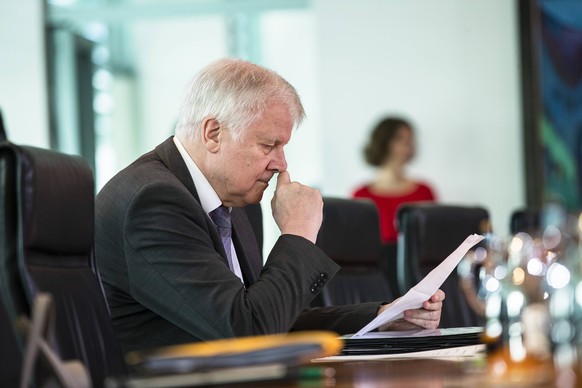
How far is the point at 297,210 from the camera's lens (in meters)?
2.61

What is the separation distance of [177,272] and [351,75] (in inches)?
198

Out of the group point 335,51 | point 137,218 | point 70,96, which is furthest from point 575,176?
point 137,218

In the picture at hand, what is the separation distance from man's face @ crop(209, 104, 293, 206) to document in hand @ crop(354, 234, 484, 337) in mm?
457

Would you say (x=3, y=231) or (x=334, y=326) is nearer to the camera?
(x=3, y=231)

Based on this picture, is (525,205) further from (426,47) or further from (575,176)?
(426,47)

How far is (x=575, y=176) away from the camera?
7352 millimetres

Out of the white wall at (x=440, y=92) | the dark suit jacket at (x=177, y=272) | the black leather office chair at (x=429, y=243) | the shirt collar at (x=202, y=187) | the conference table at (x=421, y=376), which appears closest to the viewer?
the conference table at (x=421, y=376)

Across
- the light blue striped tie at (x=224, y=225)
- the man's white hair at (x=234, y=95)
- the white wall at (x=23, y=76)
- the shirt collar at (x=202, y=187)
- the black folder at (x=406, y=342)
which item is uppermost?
the white wall at (x=23, y=76)

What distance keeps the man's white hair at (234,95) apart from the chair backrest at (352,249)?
4.51 ft

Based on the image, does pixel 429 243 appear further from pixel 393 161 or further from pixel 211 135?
pixel 393 161

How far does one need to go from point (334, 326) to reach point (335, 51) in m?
4.71

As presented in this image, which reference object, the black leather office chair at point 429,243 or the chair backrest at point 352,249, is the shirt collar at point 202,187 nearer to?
the chair backrest at point 352,249

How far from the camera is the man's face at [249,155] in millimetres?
2654

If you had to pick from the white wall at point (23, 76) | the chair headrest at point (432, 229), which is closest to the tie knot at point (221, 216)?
the chair headrest at point (432, 229)
